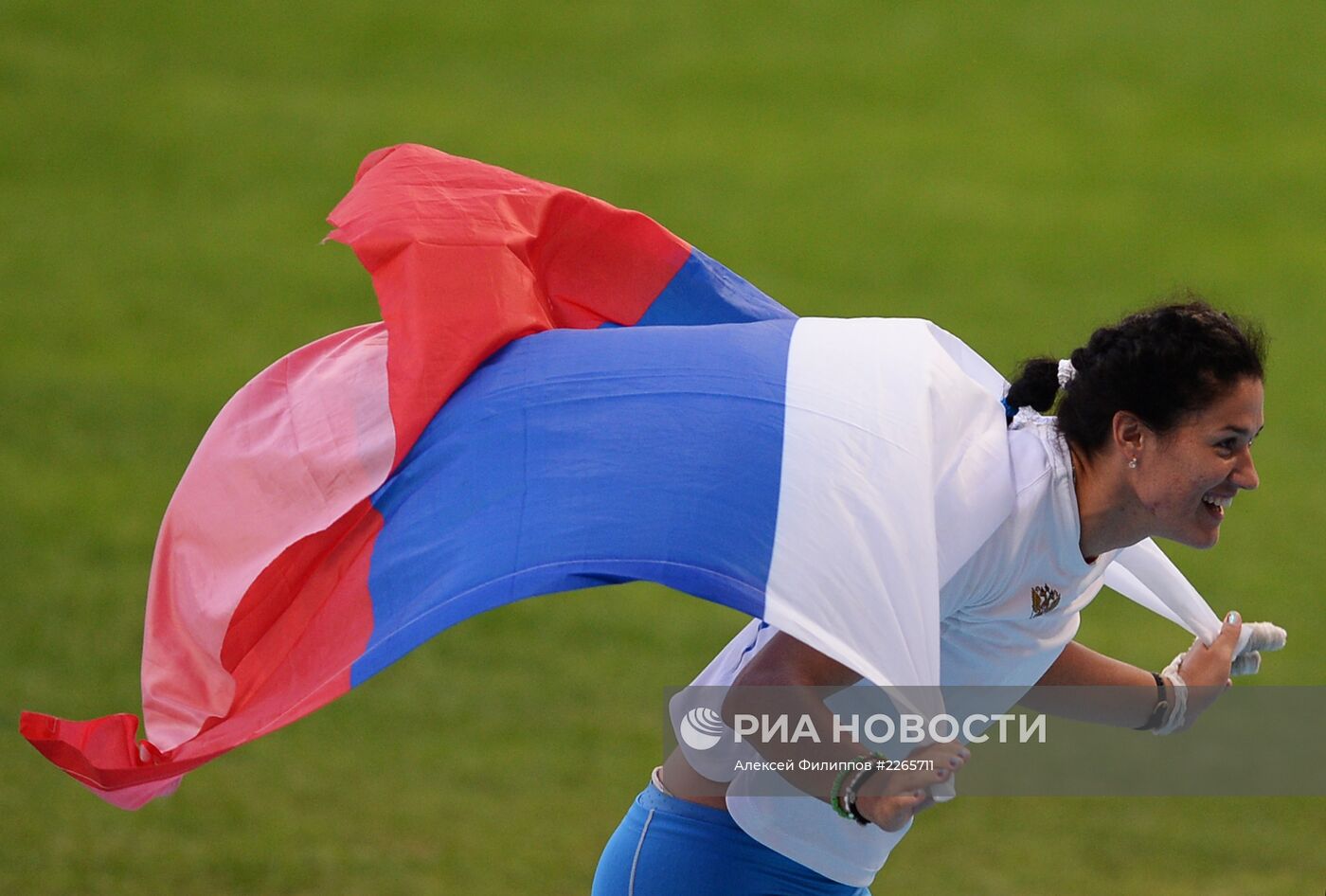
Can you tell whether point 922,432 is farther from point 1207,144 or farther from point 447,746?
point 1207,144

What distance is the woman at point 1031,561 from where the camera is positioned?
9.57 feet

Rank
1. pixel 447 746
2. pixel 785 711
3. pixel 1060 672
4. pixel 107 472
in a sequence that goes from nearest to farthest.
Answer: pixel 785 711
pixel 1060 672
pixel 447 746
pixel 107 472

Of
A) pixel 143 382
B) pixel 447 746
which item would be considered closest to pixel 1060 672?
pixel 447 746

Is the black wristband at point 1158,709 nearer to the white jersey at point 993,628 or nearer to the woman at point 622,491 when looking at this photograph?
the woman at point 622,491

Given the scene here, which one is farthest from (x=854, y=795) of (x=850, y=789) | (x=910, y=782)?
(x=910, y=782)

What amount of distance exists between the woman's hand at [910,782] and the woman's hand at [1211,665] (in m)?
1.12

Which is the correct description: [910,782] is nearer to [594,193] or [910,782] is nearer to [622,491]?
[622,491]

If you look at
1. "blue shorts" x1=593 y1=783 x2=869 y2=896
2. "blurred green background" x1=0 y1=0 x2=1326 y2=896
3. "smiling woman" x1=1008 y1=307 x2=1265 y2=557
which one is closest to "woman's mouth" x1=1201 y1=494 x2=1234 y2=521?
"smiling woman" x1=1008 y1=307 x2=1265 y2=557

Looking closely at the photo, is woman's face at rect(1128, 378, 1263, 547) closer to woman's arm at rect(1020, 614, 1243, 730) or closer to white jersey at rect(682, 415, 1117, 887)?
white jersey at rect(682, 415, 1117, 887)

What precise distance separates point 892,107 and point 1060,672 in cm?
1075

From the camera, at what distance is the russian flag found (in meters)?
2.93

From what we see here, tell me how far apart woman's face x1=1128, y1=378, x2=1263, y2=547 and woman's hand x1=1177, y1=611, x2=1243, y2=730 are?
0.72 metres

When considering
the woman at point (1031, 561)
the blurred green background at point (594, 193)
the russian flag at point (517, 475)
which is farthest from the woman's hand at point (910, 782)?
the blurred green background at point (594, 193)

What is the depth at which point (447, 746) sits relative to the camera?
7.22 meters
